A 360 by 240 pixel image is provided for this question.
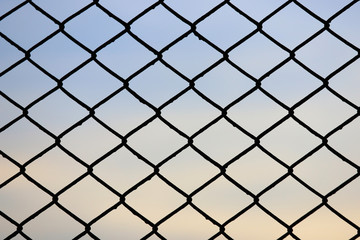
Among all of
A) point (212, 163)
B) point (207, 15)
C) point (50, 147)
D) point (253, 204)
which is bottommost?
point (253, 204)

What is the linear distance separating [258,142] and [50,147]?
2.98 feet

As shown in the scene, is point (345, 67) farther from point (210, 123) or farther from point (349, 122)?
point (210, 123)

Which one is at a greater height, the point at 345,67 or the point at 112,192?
the point at 345,67

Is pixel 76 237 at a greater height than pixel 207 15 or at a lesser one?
lesser

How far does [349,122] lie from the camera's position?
2865 millimetres

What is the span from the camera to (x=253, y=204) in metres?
2.81

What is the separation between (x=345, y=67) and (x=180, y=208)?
95 centimetres

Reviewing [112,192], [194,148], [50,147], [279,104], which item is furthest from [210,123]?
[50,147]

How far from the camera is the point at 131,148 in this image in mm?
→ 2791

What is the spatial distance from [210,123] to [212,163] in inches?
6.9

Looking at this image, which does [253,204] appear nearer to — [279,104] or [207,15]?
[279,104]

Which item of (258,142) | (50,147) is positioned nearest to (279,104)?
(258,142)

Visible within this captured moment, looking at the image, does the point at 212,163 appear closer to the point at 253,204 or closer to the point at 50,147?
the point at 253,204

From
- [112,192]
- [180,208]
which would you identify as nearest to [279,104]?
[180,208]
